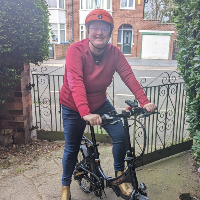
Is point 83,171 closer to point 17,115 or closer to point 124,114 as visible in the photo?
point 124,114

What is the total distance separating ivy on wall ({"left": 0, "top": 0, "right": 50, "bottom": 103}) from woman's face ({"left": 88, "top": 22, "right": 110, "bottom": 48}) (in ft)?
5.04

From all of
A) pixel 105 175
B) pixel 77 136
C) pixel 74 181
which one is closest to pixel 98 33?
pixel 77 136

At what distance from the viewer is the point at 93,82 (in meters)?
2.37

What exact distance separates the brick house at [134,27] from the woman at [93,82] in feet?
72.5

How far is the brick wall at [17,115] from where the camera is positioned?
387 centimetres

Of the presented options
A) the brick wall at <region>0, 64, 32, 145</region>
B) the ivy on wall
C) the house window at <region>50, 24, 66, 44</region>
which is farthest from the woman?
the house window at <region>50, 24, 66, 44</region>

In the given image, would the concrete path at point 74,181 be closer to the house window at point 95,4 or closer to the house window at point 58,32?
the house window at point 58,32

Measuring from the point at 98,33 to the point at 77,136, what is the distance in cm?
112

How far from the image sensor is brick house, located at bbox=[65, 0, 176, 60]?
76.2 ft

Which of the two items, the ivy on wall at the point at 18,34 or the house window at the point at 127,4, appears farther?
the house window at the point at 127,4

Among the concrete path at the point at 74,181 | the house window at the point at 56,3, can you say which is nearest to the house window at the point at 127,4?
the house window at the point at 56,3

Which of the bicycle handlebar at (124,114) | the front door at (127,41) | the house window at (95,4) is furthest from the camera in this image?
the front door at (127,41)

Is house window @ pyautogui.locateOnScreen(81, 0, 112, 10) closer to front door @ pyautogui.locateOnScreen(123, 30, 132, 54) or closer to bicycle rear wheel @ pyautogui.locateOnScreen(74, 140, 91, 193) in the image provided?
front door @ pyautogui.locateOnScreen(123, 30, 132, 54)

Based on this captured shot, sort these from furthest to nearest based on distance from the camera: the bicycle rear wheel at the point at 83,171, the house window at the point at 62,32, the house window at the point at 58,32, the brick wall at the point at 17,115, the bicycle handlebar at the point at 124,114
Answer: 1. the house window at the point at 62,32
2. the house window at the point at 58,32
3. the brick wall at the point at 17,115
4. the bicycle rear wheel at the point at 83,171
5. the bicycle handlebar at the point at 124,114
